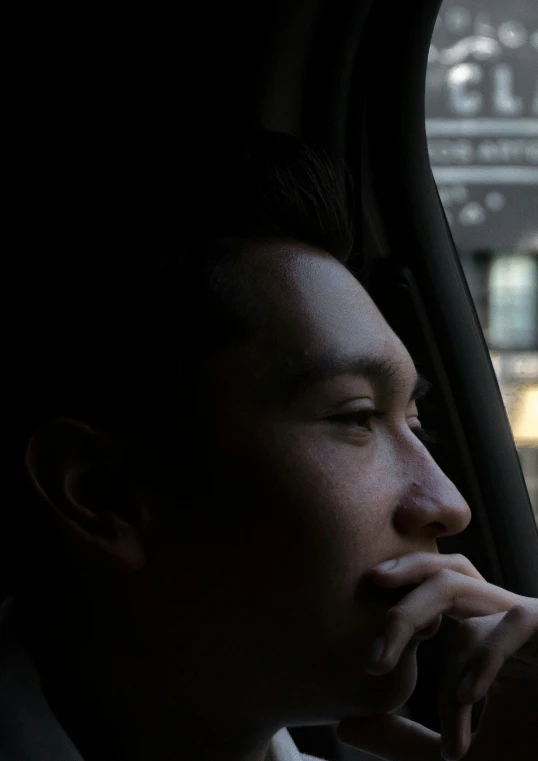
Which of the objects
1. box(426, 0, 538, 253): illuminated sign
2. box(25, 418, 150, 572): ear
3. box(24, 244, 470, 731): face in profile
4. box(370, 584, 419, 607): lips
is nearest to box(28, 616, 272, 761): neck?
box(24, 244, 470, 731): face in profile

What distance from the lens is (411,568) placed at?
4.64 feet

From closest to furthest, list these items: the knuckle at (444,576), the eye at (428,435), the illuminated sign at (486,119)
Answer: the knuckle at (444,576) → the eye at (428,435) → the illuminated sign at (486,119)

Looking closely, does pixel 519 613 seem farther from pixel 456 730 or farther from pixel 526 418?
pixel 526 418

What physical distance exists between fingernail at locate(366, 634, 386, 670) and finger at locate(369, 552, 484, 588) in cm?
7

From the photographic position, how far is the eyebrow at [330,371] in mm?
1455

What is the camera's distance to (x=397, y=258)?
7.06 ft

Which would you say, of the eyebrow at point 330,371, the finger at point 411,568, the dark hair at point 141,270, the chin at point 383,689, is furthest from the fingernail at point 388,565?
the dark hair at point 141,270

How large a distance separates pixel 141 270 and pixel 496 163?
1775mm

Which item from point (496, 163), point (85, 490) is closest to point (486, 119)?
point (496, 163)

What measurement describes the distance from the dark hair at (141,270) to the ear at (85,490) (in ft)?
0.11

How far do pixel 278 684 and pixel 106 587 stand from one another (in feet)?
0.90

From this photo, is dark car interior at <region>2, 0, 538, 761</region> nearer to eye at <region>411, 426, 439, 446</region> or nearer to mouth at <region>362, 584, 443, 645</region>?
eye at <region>411, 426, 439, 446</region>

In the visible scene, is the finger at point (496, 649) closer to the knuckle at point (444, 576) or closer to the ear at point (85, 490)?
the knuckle at point (444, 576)

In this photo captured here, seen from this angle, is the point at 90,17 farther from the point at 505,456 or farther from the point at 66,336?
the point at 505,456
